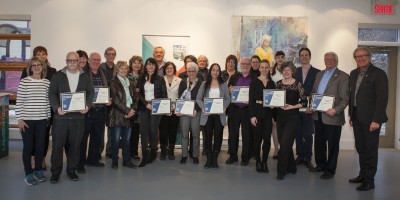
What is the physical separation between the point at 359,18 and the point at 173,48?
12.6ft

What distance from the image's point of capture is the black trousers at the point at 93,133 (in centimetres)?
502

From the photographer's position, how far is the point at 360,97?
449cm

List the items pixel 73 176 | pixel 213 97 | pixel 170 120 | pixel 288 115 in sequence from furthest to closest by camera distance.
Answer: pixel 170 120
pixel 213 97
pixel 288 115
pixel 73 176

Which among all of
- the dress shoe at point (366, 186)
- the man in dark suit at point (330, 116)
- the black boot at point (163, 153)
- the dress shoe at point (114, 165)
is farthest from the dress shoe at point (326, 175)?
the dress shoe at point (114, 165)

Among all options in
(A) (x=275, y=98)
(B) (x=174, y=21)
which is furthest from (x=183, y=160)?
(B) (x=174, y=21)

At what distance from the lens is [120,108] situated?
5.05 meters

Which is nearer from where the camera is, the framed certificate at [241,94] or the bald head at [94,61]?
the bald head at [94,61]

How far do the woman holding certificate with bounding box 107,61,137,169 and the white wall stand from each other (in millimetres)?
2341

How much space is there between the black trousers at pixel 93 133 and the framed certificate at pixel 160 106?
0.72 meters

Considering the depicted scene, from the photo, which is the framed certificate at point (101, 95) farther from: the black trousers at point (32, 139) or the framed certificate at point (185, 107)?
the framed certificate at point (185, 107)

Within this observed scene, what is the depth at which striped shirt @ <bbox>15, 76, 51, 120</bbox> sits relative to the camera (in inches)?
167

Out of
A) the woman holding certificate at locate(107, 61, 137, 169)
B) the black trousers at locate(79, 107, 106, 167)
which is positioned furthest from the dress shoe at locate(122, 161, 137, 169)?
the black trousers at locate(79, 107, 106, 167)

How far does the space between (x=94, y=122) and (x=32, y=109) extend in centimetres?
100

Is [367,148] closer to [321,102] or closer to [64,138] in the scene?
[321,102]
